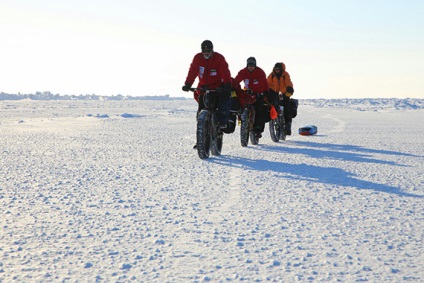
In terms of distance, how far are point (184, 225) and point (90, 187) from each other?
6.48 feet

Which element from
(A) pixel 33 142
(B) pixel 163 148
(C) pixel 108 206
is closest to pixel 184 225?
(C) pixel 108 206

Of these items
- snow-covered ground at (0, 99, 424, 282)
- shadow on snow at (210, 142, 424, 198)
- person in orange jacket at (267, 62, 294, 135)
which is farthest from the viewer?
person in orange jacket at (267, 62, 294, 135)

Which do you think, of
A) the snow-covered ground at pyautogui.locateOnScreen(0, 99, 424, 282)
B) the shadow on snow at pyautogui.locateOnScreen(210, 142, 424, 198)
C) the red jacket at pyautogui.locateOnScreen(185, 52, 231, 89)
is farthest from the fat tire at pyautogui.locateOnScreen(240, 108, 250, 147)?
the snow-covered ground at pyautogui.locateOnScreen(0, 99, 424, 282)

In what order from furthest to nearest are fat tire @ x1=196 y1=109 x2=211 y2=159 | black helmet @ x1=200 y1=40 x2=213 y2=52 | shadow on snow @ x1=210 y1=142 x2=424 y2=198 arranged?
black helmet @ x1=200 y1=40 x2=213 y2=52 < fat tire @ x1=196 y1=109 x2=211 y2=159 < shadow on snow @ x1=210 y1=142 x2=424 y2=198

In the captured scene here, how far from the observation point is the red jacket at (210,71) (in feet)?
28.7

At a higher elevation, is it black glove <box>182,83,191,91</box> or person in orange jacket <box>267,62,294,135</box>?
person in orange jacket <box>267,62,294,135</box>

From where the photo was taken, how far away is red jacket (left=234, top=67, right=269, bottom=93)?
34.9ft

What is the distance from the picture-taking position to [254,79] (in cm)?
1072

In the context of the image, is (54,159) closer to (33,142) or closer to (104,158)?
(104,158)

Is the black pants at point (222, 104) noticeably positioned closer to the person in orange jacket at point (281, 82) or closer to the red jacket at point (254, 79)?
the red jacket at point (254, 79)

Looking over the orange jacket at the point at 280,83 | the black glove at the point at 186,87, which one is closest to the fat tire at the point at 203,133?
the black glove at the point at 186,87

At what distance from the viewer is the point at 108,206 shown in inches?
176

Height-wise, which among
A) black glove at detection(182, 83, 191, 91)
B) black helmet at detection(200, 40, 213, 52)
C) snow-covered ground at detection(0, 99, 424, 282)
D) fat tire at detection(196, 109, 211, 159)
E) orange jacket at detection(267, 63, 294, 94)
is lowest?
snow-covered ground at detection(0, 99, 424, 282)

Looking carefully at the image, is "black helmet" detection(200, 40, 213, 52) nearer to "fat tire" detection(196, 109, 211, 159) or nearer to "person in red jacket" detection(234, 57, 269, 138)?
"fat tire" detection(196, 109, 211, 159)
